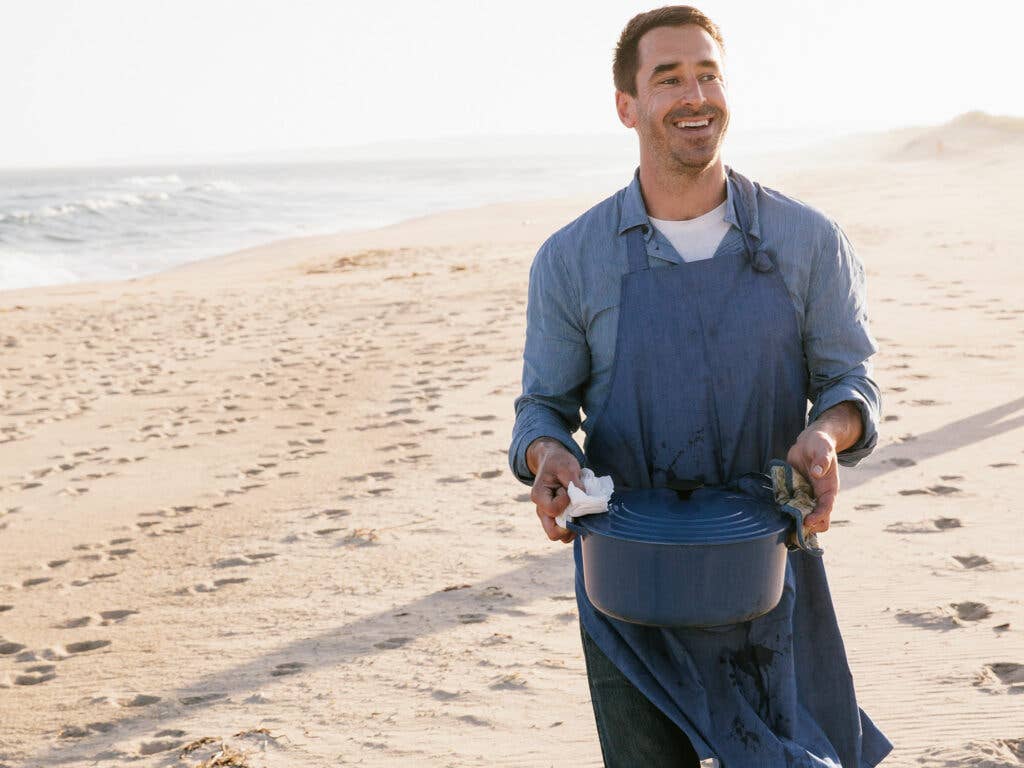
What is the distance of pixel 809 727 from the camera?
2270 mm

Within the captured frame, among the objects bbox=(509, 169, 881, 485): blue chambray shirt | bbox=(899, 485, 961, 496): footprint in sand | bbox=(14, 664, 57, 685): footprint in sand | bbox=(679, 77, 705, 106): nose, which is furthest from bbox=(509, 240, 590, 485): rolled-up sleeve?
bbox=(899, 485, 961, 496): footprint in sand

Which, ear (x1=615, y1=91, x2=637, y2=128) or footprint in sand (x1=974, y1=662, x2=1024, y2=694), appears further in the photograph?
footprint in sand (x1=974, y1=662, x2=1024, y2=694)

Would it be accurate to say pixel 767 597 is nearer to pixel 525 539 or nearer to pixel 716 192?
pixel 716 192

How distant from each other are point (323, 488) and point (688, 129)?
4941 mm

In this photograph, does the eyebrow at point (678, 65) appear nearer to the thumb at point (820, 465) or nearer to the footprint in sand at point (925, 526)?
the thumb at point (820, 465)

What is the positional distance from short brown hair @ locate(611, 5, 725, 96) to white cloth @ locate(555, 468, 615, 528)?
768mm

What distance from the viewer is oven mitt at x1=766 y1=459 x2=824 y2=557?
1.98m

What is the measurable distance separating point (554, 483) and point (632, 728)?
0.52 meters

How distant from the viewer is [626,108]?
7.66 ft

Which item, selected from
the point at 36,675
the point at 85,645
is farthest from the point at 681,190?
the point at 85,645

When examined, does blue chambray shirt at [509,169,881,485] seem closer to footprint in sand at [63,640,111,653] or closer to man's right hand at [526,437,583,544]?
man's right hand at [526,437,583,544]

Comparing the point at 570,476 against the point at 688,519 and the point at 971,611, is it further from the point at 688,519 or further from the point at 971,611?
the point at 971,611

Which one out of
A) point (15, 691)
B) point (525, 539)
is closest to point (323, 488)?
point (525, 539)

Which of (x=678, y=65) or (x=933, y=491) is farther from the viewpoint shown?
(x=933, y=491)
